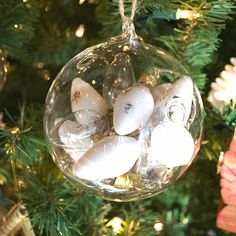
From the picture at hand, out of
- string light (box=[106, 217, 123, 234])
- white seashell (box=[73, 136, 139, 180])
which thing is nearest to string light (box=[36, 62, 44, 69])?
string light (box=[106, 217, 123, 234])

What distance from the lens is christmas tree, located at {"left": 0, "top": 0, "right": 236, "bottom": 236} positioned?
642 millimetres

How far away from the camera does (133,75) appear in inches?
20.2

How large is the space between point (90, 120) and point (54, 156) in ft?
0.19

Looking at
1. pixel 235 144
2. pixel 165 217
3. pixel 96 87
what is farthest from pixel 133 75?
pixel 165 217

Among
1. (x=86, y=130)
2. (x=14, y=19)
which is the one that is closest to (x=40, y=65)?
(x=14, y=19)

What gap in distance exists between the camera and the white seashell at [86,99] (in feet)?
1.67

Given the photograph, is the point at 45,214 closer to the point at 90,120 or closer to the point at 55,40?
the point at 90,120

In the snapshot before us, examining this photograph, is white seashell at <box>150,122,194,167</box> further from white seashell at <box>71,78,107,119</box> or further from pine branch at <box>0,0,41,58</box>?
pine branch at <box>0,0,41,58</box>

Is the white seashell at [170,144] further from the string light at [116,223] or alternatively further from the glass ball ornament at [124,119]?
the string light at [116,223]

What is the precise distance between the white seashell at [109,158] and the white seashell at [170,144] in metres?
0.02

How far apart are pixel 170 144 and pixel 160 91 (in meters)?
0.05

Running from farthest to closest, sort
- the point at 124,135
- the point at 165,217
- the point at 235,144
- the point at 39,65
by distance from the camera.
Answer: the point at 39,65 → the point at 165,217 → the point at 235,144 → the point at 124,135

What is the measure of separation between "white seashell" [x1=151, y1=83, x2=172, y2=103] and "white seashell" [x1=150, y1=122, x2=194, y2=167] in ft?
0.09

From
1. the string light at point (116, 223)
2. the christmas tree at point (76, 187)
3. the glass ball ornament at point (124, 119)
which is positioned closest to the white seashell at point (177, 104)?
the glass ball ornament at point (124, 119)
